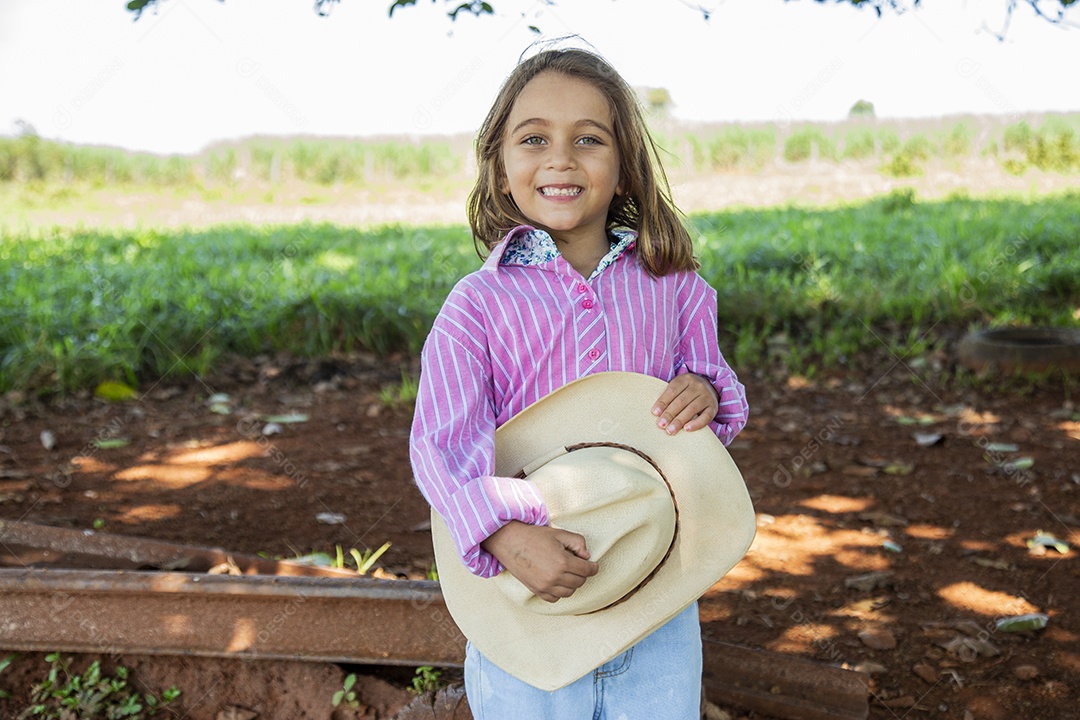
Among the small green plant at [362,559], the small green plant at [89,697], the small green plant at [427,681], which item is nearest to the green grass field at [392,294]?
the small green plant at [362,559]

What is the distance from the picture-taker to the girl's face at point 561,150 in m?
1.67

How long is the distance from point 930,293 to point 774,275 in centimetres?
101

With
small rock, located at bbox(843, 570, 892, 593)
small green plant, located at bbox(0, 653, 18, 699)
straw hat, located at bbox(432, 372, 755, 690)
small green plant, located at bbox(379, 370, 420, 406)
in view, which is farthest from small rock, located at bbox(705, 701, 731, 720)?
small green plant, located at bbox(379, 370, 420, 406)

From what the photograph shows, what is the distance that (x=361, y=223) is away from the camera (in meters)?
11.4

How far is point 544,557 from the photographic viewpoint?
142 cm

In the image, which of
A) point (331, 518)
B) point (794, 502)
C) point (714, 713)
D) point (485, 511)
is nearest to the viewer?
point (485, 511)

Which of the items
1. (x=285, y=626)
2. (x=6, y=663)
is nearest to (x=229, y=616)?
(x=285, y=626)

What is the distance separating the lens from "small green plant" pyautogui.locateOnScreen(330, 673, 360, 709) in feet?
7.40

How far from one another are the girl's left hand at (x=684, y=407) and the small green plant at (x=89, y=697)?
1531 mm

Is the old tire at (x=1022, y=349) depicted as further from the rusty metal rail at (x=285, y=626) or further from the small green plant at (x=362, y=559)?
the small green plant at (x=362, y=559)

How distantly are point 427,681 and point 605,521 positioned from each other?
999 millimetres

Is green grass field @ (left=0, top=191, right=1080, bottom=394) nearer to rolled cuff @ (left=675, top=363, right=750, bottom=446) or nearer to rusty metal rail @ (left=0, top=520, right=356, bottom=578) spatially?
rusty metal rail @ (left=0, top=520, right=356, bottom=578)

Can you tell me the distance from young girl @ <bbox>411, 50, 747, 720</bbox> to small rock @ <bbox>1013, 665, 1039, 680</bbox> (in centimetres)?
124

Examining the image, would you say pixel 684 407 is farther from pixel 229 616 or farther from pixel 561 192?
pixel 229 616
